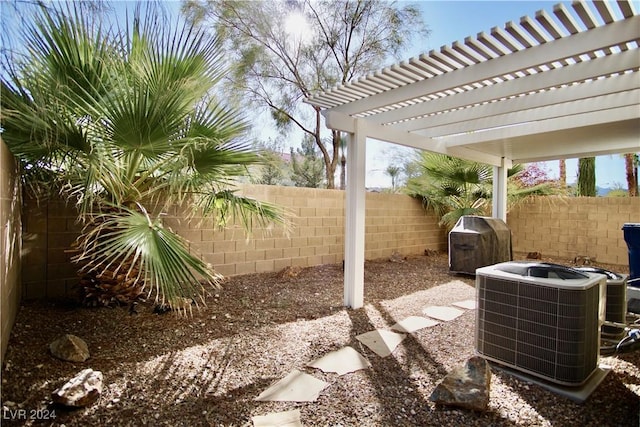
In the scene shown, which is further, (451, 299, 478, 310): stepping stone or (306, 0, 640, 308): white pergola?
(451, 299, 478, 310): stepping stone

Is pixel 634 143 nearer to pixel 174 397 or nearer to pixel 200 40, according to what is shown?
pixel 200 40

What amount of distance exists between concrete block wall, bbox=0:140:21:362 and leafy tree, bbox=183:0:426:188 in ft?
22.0

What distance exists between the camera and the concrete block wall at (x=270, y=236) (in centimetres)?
359

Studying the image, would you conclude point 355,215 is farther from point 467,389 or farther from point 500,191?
point 500,191

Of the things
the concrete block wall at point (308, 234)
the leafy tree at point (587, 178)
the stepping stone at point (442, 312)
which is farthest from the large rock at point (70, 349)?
the leafy tree at point (587, 178)

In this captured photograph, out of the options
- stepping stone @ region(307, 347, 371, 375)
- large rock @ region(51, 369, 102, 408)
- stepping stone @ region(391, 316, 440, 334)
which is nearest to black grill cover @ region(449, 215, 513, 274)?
stepping stone @ region(391, 316, 440, 334)

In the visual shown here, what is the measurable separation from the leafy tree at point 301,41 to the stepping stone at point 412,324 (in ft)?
22.0

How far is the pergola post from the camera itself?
22.5 feet

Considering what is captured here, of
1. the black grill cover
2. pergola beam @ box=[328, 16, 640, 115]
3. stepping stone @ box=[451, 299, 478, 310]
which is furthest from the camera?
the black grill cover

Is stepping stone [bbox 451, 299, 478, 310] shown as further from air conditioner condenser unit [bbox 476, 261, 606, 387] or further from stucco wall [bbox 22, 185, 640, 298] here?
stucco wall [bbox 22, 185, 640, 298]

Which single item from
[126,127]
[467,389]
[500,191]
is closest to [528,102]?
[467,389]

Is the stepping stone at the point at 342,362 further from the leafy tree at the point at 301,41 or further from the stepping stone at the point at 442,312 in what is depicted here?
the leafy tree at the point at 301,41

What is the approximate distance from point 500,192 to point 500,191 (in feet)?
0.07

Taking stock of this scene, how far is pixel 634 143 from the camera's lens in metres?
5.37
